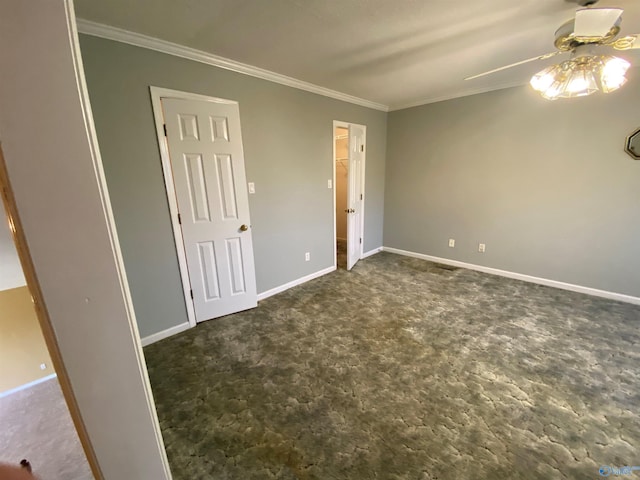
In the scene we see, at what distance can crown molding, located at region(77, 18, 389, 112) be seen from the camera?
69.0 inches

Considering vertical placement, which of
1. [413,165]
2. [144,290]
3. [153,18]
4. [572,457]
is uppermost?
[153,18]

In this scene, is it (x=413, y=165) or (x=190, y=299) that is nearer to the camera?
(x=190, y=299)

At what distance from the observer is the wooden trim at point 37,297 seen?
0.55 metres

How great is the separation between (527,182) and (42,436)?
4.97 metres

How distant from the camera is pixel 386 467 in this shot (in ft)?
4.35

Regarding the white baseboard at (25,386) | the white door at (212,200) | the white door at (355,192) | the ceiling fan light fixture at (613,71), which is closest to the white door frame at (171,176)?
the white door at (212,200)

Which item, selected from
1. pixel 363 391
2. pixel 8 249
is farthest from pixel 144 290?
pixel 363 391

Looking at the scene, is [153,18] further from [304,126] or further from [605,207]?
[605,207]

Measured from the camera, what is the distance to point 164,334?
239 cm

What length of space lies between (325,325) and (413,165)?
9.73ft

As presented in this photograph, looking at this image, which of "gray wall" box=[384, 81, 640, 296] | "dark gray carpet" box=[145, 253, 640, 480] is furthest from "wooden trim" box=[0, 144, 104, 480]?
"gray wall" box=[384, 81, 640, 296]

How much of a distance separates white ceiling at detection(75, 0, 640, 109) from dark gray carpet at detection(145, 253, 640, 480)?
2.42 metres

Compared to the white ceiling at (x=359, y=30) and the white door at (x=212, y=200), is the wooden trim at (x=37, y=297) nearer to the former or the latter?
the white ceiling at (x=359, y=30)

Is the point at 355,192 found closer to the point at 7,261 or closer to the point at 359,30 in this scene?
the point at 359,30
